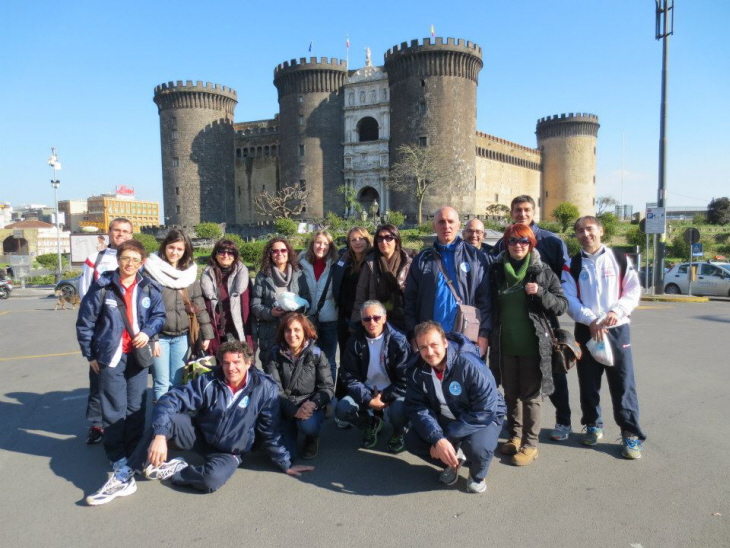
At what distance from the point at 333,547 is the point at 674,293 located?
16910 millimetres

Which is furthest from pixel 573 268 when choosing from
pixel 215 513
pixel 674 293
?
pixel 674 293

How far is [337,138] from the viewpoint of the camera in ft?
146

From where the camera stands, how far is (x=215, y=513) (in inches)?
130

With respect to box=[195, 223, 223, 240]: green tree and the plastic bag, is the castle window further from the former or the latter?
the plastic bag

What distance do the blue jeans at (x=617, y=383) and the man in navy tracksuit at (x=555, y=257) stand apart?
0.16 metres

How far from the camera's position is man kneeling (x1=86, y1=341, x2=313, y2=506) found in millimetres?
3580

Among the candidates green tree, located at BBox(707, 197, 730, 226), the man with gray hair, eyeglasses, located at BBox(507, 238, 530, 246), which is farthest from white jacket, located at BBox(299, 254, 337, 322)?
green tree, located at BBox(707, 197, 730, 226)

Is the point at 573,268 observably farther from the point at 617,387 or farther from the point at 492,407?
the point at 492,407

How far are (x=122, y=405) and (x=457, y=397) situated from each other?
7.86ft

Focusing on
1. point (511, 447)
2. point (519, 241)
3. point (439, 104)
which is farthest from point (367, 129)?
point (511, 447)

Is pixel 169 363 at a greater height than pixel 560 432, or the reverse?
pixel 169 363

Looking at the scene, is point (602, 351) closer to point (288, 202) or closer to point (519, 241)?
point (519, 241)

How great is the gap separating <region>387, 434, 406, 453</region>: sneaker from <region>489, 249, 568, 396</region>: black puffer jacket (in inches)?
38.6

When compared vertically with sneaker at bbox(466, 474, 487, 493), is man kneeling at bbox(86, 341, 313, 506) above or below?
above
